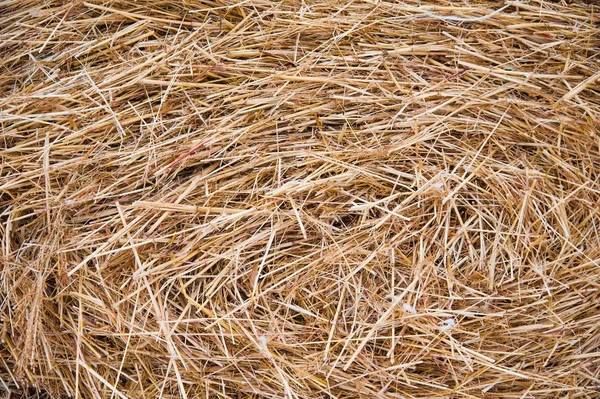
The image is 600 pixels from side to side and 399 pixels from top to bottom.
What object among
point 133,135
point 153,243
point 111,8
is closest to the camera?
point 153,243

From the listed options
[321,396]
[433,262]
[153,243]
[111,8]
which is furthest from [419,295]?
[111,8]

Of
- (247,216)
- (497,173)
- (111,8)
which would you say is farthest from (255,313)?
(111,8)

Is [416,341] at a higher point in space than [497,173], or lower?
lower

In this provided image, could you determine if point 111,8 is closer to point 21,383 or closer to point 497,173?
point 21,383

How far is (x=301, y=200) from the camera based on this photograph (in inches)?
62.2

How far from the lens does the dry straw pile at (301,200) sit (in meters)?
1.47

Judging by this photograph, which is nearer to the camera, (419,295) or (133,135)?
(419,295)

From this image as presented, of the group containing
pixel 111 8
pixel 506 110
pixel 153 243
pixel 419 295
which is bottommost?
pixel 419 295

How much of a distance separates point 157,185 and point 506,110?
2.84ft

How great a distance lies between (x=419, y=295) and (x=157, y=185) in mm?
669

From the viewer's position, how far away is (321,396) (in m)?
1.45

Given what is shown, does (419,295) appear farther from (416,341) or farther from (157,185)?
(157,185)

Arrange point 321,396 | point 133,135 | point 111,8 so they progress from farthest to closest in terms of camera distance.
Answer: point 111,8, point 133,135, point 321,396

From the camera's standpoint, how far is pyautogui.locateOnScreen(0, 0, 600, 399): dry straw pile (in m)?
1.47
